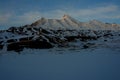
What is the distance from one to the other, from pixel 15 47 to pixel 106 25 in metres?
121

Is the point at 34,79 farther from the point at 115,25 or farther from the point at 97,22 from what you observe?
the point at 115,25

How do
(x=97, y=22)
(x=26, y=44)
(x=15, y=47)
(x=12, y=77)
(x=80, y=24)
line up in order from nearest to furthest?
(x=12, y=77) < (x=15, y=47) < (x=26, y=44) < (x=80, y=24) < (x=97, y=22)

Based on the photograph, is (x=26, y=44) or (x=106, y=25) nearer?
(x=26, y=44)

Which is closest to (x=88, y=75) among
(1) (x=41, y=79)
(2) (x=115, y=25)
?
(1) (x=41, y=79)

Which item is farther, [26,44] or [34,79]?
[26,44]

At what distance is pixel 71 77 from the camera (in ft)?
21.8

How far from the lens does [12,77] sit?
6.97m

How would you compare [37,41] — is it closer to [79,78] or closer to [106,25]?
[79,78]

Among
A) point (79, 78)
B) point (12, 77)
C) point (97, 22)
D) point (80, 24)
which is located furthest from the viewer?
point (97, 22)

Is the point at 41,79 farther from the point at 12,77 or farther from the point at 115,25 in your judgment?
the point at 115,25

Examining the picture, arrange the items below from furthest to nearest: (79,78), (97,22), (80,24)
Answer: (97,22) < (80,24) < (79,78)

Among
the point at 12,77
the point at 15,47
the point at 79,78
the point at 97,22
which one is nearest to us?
the point at 79,78

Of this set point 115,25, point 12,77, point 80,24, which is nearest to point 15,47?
point 12,77

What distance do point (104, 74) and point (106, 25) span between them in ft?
434
